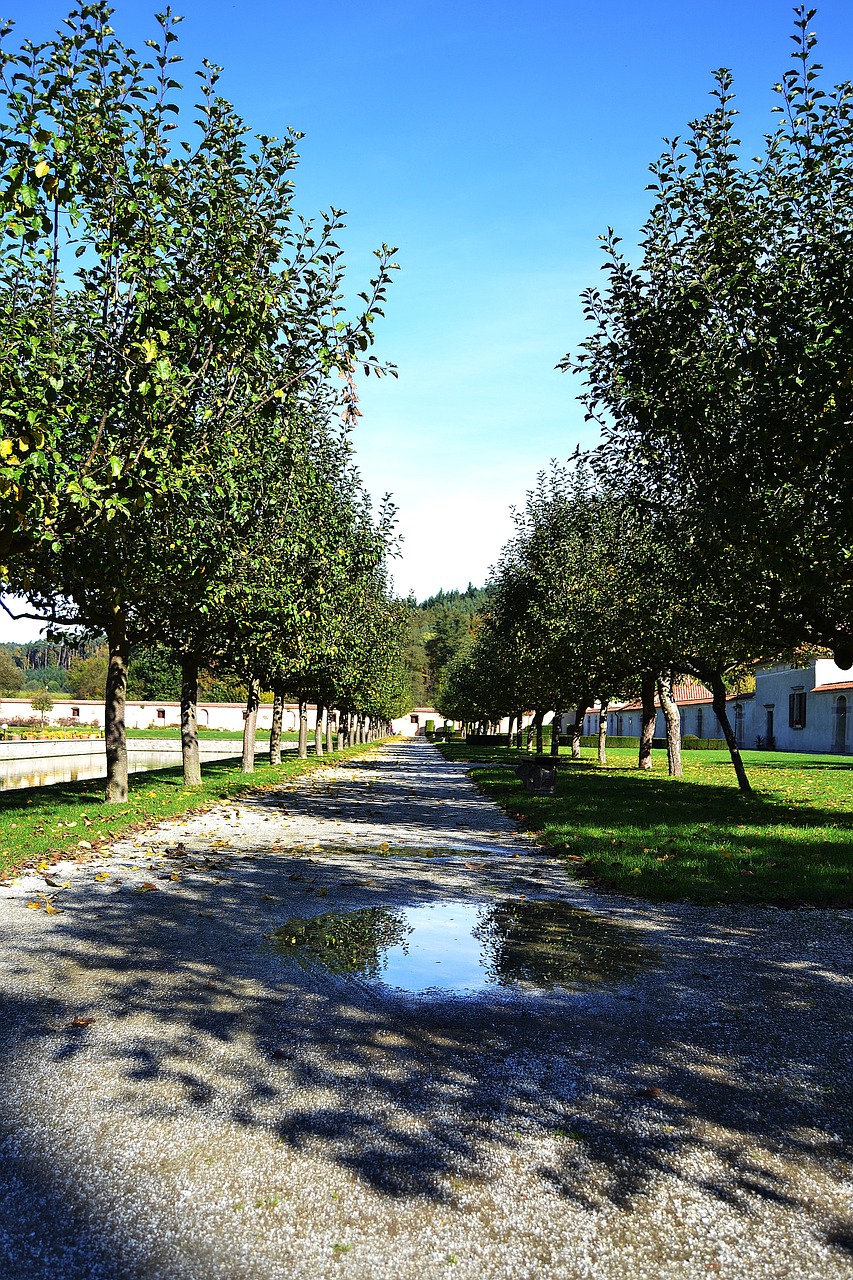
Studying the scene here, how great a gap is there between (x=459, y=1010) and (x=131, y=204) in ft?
24.5

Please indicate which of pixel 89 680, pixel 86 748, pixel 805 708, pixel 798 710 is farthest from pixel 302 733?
pixel 89 680

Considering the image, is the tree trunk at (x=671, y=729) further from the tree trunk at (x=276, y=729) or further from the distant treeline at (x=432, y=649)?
the distant treeline at (x=432, y=649)

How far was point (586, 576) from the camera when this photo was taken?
28.8 meters

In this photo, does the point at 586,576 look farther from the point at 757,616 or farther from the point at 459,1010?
the point at 459,1010

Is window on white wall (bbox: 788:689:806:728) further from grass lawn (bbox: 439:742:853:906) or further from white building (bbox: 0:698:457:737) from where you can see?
white building (bbox: 0:698:457:737)

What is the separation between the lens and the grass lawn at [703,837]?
9.11 metres

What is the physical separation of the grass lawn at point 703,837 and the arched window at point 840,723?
27105 mm

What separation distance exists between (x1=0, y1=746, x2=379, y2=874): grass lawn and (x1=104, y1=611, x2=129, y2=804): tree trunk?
1.17 ft

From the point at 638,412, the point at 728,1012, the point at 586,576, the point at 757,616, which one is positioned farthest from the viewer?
the point at 586,576

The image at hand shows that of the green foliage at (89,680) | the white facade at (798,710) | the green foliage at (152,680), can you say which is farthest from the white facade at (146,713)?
the white facade at (798,710)

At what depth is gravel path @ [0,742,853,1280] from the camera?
303 centimetres

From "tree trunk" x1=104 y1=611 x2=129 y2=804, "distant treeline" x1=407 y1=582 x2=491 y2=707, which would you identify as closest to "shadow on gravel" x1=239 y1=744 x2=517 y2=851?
"tree trunk" x1=104 y1=611 x2=129 y2=804

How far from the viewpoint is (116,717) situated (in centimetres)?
1744

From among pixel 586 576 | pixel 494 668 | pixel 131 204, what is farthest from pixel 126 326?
pixel 494 668
